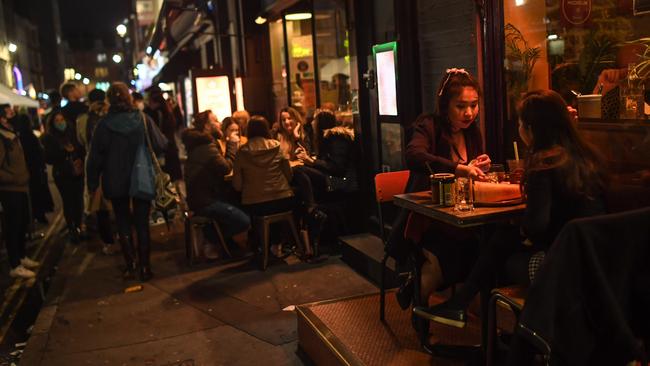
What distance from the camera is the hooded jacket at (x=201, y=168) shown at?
7.38m

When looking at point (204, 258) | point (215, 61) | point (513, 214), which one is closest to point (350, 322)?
point (513, 214)

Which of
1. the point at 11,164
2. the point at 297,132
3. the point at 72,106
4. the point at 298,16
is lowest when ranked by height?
the point at 11,164

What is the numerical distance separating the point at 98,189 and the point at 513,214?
216 inches

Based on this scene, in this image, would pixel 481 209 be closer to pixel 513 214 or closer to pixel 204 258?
pixel 513 214

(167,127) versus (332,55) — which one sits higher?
(332,55)

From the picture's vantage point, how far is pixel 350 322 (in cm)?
474

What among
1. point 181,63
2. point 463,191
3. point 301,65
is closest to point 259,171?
point 463,191

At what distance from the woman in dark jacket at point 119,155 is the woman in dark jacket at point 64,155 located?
2236 millimetres

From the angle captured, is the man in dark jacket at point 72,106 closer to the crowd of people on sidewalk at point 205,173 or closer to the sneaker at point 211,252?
the crowd of people on sidewalk at point 205,173

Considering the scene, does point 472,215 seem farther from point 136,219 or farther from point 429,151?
point 136,219

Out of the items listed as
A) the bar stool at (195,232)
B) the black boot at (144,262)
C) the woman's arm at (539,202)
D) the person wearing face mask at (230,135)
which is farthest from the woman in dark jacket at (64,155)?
the woman's arm at (539,202)

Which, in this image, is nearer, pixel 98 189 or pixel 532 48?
pixel 532 48

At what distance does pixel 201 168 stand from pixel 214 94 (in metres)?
4.89

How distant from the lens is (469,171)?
4.22 metres
